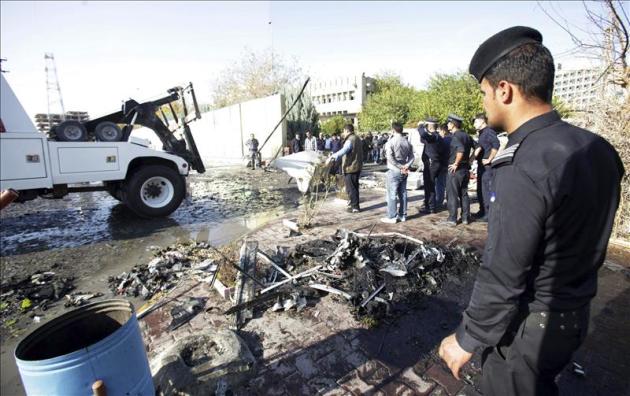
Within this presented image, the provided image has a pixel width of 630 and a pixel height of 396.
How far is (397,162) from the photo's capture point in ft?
20.3

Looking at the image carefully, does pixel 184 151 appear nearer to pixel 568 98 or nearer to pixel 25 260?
pixel 25 260

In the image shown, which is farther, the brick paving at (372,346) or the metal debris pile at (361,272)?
the metal debris pile at (361,272)

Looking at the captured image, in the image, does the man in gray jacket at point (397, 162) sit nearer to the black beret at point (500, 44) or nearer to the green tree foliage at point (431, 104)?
the black beret at point (500, 44)

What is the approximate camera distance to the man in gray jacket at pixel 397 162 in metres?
6.12

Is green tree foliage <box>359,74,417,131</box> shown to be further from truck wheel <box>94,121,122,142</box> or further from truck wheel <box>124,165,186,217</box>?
truck wheel <box>94,121,122,142</box>

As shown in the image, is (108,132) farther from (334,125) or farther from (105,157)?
(334,125)

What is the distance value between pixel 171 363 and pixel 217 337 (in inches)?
Answer: 17.4

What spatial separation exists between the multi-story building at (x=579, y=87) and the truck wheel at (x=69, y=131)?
881 centimetres

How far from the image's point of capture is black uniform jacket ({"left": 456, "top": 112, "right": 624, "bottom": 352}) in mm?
1202

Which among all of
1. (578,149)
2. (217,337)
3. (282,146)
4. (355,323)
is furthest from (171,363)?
(282,146)

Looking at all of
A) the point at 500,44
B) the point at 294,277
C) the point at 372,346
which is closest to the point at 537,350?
the point at 500,44

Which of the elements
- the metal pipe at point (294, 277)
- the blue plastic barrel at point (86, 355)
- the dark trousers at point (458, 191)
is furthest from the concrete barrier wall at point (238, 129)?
the blue plastic barrel at point (86, 355)

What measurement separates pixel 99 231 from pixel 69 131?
6.93 feet

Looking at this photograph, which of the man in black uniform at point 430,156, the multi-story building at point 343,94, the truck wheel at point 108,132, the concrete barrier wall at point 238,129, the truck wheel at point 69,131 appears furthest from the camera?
the multi-story building at point 343,94
